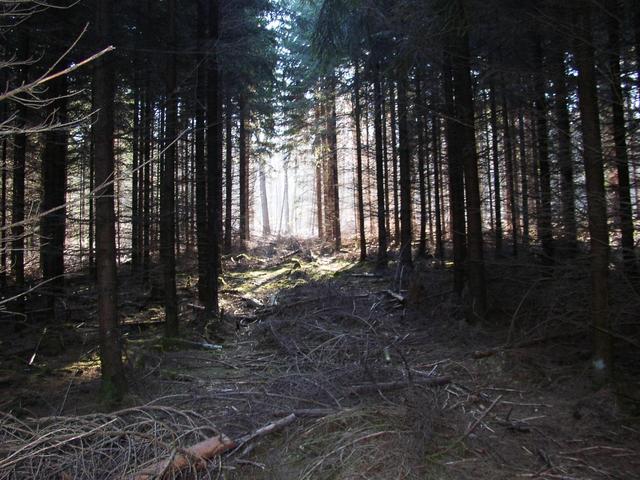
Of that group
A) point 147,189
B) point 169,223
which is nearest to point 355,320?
point 169,223

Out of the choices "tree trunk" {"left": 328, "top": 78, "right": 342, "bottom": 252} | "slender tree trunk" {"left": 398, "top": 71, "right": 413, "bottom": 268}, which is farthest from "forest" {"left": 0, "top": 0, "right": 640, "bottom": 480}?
"tree trunk" {"left": 328, "top": 78, "right": 342, "bottom": 252}

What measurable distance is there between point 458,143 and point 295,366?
6.01 meters

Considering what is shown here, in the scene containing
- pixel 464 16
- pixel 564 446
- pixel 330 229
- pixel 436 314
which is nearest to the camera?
pixel 564 446

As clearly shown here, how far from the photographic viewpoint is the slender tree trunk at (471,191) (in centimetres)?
819

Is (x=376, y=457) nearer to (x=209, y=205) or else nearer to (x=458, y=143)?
(x=458, y=143)

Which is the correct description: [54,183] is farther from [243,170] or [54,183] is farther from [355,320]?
[243,170]

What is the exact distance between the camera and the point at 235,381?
6.43 meters

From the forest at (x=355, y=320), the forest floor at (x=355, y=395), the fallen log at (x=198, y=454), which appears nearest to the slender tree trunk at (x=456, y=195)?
the forest at (x=355, y=320)

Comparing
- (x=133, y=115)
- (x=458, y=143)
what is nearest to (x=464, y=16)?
(x=458, y=143)

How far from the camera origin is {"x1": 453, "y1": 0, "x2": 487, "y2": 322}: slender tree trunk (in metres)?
8.19

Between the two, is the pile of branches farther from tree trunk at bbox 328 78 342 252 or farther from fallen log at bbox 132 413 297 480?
tree trunk at bbox 328 78 342 252

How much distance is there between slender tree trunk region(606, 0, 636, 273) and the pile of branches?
202 inches

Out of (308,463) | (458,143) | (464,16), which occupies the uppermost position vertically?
(464,16)

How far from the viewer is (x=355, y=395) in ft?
17.0
